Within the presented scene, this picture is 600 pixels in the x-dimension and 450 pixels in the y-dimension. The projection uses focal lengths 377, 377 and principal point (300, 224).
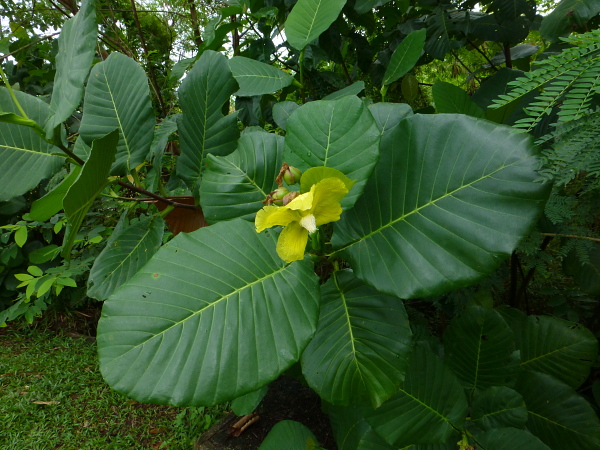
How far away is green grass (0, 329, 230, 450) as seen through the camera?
180 centimetres

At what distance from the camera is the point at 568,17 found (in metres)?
0.85

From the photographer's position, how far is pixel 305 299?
1.73 ft

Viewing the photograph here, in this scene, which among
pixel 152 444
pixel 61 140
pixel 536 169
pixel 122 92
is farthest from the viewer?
pixel 152 444

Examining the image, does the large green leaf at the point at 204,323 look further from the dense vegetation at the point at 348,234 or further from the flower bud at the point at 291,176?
the flower bud at the point at 291,176

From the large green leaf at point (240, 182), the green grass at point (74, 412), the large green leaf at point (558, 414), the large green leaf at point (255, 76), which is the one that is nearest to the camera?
the large green leaf at point (240, 182)

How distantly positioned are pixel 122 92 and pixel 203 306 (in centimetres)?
61

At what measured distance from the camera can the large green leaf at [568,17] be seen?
2.71ft

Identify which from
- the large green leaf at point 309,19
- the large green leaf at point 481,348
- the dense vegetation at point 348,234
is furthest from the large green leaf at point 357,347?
the large green leaf at point 309,19

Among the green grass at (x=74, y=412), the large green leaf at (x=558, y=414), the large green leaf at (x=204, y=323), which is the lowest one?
the green grass at (x=74, y=412)

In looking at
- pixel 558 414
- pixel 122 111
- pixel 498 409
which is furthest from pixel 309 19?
pixel 558 414

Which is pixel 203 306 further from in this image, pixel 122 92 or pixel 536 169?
pixel 122 92

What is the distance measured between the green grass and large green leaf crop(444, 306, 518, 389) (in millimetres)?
1319

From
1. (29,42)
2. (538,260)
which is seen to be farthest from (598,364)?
(29,42)

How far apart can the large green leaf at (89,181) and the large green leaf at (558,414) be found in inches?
38.5
